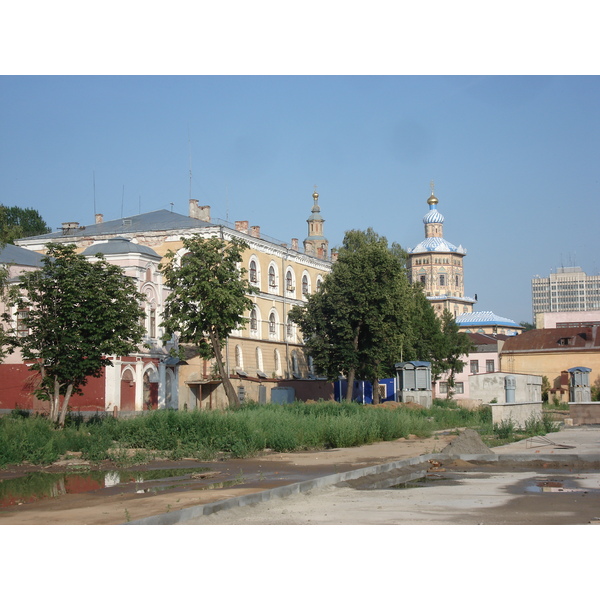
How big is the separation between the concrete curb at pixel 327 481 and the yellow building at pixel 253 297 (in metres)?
25.7

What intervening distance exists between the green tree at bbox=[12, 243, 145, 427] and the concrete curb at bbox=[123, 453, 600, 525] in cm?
1150

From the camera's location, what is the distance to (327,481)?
42.1 feet

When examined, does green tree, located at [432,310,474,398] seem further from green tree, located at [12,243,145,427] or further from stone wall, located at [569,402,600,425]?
green tree, located at [12,243,145,427]

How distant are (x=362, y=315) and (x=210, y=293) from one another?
49.8 ft

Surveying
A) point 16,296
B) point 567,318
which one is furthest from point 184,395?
point 567,318

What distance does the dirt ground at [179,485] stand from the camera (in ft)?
32.1

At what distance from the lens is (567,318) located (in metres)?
83.9

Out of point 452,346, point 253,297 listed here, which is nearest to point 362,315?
point 253,297

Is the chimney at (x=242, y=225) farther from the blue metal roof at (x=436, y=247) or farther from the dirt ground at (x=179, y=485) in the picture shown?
the blue metal roof at (x=436, y=247)

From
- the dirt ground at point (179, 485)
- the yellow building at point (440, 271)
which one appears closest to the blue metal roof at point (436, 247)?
the yellow building at point (440, 271)

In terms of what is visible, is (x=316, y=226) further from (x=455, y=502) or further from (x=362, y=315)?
(x=455, y=502)

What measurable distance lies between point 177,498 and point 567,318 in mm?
78683

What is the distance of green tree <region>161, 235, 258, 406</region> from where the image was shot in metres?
33.1

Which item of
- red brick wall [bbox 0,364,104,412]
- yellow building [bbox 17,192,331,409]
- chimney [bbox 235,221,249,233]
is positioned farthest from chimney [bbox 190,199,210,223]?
red brick wall [bbox 0,364,104,412]
